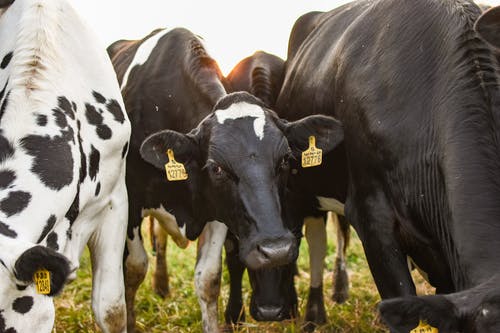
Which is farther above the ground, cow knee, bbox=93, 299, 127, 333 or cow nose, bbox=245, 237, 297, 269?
cow nose, bbox=245, 237, 297, 269

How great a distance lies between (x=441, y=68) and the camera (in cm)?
582

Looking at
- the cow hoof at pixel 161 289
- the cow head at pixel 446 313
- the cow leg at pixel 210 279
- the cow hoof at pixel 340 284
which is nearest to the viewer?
the cow head at pixel 446 313

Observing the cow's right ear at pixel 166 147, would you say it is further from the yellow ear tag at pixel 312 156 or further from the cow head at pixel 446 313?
the cow head at pixel 446 313

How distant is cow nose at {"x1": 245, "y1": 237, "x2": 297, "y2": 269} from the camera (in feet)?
19.4

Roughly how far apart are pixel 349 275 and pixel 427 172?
4641 mm

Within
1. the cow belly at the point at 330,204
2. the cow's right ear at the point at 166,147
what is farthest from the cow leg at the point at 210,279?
the cow's right ear at the point at 166,147

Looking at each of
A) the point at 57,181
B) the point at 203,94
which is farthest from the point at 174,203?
the point at 57,181

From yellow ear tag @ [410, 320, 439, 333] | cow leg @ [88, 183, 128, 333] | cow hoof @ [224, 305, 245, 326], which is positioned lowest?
cow hoof @ [224, 305, 245, 326]

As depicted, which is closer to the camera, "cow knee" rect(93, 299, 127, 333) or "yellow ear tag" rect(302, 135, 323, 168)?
"cow knee" rect(93, 299, 127, 333)

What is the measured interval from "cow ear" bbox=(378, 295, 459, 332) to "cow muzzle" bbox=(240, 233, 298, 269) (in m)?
1.73

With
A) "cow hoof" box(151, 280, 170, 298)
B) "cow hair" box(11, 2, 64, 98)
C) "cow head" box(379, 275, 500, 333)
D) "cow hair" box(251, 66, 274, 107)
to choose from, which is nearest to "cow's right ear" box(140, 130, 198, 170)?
"cow hair" box(11, 2, 64, 98)

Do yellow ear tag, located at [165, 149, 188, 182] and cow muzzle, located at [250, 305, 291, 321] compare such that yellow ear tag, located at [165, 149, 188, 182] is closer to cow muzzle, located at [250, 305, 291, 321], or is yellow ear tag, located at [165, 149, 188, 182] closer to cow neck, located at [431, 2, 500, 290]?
cow muzzle, located at [250, 305, 291, 321]

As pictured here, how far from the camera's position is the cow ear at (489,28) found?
568 centimetres

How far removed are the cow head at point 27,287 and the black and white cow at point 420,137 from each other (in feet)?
5.86
